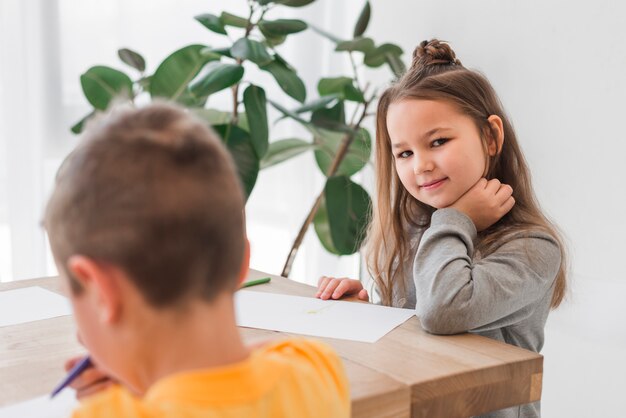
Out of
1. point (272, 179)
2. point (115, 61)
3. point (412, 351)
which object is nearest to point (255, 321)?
point (412, 351)

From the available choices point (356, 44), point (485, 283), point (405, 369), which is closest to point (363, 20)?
point (356, 44)

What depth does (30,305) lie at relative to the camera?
1.22 meters

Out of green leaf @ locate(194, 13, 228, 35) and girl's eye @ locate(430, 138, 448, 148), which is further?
green leaf @ locate(194, 13, 228, 35)

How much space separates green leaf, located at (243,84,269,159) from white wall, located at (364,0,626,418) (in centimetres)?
69

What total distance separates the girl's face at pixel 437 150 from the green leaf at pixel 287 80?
0.91 meters

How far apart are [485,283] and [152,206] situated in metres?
0.70

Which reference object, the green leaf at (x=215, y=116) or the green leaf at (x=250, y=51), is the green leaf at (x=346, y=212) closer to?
the green leaf at (x=215, y=116)

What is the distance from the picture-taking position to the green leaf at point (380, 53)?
8.12ft

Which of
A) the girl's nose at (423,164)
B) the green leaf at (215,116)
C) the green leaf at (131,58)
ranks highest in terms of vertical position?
the green leaf at (131,58)

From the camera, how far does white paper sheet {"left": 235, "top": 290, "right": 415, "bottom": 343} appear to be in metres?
1.07

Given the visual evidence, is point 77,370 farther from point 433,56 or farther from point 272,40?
point 272,40

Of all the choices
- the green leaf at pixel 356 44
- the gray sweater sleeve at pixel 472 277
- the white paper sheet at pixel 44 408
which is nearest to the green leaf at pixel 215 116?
the green leaf at pixel 356 44

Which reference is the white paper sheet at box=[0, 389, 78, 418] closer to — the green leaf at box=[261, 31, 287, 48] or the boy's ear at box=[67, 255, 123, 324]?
the boy's ear at box=[67, 255, 123, 324]

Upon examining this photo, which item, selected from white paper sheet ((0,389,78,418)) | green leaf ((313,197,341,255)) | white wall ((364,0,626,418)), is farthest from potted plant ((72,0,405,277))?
white paper sheet ((0,389,78,418))
